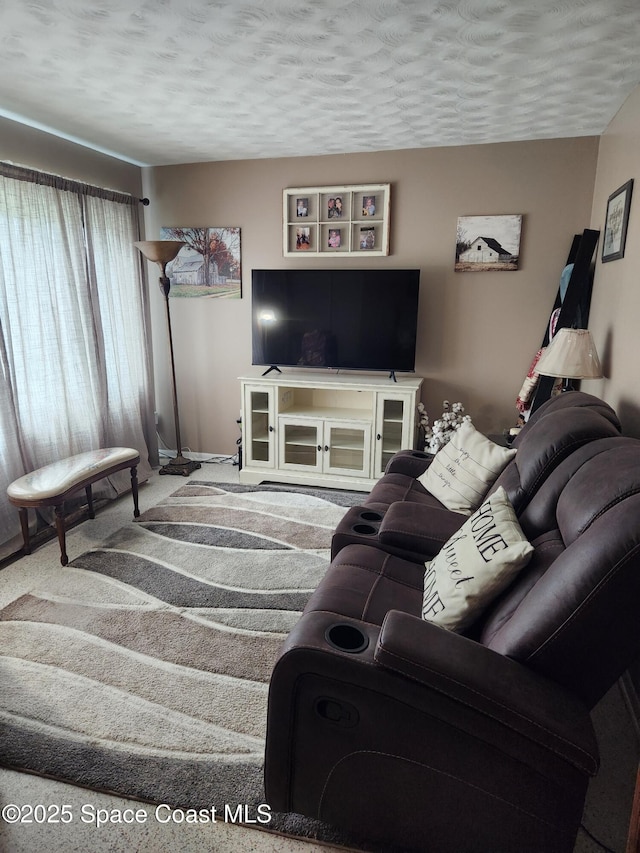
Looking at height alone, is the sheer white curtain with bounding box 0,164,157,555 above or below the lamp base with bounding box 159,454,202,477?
above

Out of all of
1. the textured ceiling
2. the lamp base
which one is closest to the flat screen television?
the textured ceiling

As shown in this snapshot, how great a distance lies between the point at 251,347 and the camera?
441 cm

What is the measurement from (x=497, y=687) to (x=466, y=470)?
1381 millimetres

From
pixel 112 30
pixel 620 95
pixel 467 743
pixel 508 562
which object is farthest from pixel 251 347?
pixel 467 743

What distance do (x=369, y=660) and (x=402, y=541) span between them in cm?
82

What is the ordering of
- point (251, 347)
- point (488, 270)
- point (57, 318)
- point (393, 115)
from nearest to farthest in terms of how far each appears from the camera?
point (393, 115), point (57, 318), point (488, 270), point (251, 347)

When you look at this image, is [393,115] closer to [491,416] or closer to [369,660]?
[491,416]

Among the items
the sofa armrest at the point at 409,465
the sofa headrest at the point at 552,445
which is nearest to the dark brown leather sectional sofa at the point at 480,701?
the sofa headrest at the point at 552,445

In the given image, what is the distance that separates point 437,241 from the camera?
3.86 m

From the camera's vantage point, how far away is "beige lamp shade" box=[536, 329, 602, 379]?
2.60 m

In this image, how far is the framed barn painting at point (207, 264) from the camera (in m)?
4.30

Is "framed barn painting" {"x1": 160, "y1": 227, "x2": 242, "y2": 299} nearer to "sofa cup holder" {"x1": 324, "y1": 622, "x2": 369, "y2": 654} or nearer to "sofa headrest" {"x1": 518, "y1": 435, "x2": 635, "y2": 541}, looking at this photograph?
"sofa headrest" {"x1": 518, "y1": 435, "x2": 635, "y2": 541}

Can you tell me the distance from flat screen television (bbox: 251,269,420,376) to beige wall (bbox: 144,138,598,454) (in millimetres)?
207

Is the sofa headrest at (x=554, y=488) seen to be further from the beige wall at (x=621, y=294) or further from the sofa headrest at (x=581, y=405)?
the beige wall at (x=621, y=294)
